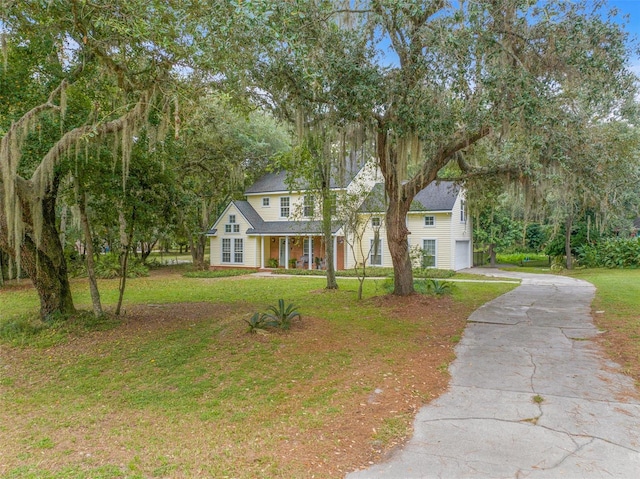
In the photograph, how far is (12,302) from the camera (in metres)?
10.4

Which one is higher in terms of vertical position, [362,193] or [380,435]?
[362,193]

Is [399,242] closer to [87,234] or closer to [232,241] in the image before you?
[87,234]

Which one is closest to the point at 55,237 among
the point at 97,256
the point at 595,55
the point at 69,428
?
the point at 69,428

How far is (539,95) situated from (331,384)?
17.4ft

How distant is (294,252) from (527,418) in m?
19.3

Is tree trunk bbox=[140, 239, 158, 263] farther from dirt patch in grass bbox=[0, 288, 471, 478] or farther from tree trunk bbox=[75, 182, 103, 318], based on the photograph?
dirt patch in grass bbox=[0, 288, 471, 478]

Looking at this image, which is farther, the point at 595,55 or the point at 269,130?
the point at 269,130

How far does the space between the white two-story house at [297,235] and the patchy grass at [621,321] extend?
764 centimetres

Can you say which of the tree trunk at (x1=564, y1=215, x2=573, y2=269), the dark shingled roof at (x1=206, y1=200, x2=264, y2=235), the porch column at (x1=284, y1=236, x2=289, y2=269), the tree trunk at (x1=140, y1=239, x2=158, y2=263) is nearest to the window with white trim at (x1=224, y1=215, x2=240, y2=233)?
the dark shingled roof at (x1=206, y1=200, x2=264, y2=235)

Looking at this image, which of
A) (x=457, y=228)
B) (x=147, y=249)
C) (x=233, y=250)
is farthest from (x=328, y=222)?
(x=147, y=249)

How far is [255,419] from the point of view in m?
3.74

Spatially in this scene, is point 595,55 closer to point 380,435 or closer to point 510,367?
point 510,367

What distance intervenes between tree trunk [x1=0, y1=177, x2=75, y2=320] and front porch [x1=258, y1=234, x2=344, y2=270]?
1385cm

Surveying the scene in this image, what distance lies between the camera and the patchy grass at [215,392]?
309cm
